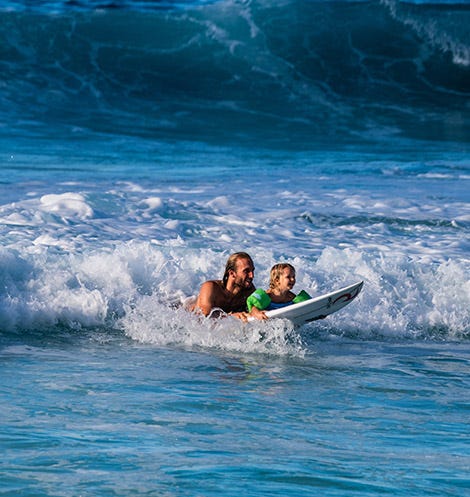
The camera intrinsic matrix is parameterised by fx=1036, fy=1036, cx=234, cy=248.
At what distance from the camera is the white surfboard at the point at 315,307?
25.1 ft

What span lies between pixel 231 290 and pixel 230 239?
4.24 meters

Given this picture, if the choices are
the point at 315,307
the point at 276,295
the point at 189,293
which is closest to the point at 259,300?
the point at 276,295

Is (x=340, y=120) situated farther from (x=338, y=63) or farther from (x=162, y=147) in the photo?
(x=162, y=147)

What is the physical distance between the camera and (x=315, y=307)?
781 cm

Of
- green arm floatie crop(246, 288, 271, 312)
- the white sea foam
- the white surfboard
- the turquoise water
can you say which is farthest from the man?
the turquoise water

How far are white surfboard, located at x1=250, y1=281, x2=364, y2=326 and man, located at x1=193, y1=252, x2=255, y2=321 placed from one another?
464 mm

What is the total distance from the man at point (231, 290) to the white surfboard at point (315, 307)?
46cm

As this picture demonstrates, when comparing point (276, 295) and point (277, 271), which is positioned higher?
point (277, 271)

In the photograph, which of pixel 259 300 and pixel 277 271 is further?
pixel 277 271

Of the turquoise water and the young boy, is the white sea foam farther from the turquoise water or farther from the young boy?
the turquoise water

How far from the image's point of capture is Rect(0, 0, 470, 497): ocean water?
4836mm

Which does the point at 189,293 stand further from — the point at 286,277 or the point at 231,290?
the point at 286,277

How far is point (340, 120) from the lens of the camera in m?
24.6

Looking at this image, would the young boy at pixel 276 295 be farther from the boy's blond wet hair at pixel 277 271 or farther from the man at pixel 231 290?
the man at pixel 231 290
